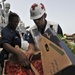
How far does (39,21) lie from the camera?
3668 mm

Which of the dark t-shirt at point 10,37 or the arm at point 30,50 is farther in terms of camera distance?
the dark t-shirt at point 10,37

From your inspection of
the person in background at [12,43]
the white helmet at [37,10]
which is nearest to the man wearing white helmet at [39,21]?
the white helmet at [37,10]

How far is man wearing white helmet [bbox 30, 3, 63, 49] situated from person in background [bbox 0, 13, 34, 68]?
8.0 inches

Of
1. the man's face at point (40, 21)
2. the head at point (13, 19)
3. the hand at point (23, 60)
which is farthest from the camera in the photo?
the head at point (13, 19)

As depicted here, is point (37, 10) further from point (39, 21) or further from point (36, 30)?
point (36, 30)

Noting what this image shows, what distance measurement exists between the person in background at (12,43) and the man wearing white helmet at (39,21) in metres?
0.20

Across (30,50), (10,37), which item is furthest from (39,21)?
(10,37)

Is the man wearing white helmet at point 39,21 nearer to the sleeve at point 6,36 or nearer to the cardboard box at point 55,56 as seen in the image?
the cardboard box at point 55,56

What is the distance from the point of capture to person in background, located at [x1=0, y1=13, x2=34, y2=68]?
3.35 metres

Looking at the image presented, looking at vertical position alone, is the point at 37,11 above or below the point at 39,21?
above

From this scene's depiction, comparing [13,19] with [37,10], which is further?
[13,19]

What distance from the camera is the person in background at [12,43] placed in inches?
132

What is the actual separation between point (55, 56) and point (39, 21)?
0.78m

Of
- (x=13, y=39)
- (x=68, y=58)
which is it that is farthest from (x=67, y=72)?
(x=13, y=39)
